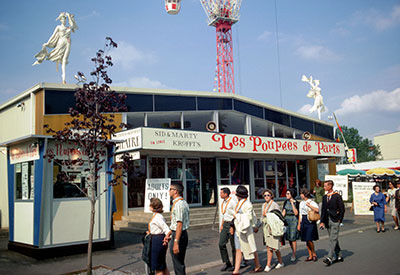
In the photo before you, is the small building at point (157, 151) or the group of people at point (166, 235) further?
the small building at point (157, 151)

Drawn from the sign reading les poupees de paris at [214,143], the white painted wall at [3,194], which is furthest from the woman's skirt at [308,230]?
the white painted wall at [3,194]

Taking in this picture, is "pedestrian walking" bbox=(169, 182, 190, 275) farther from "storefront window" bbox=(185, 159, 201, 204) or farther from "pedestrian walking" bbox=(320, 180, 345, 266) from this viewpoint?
"storefront window" bbox=(185, 159, 201, 204)

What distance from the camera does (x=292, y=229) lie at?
8.22 meters

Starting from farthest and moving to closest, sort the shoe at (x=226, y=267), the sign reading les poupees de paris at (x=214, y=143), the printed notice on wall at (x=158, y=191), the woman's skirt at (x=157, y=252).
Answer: the sign reading les poupees de paris at (x=214, y=143)
the printed notice on wall at (x=158, y=191)
the shoe at (x=226, y=267)
the woman's skirt at (x=157, y=252)

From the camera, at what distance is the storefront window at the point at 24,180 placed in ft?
31.7

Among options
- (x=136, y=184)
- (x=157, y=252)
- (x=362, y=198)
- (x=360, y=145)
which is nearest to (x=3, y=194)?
(x=136, y=184)

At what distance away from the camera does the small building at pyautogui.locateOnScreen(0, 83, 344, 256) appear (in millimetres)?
Result: 9297

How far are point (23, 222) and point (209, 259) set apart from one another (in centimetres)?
501

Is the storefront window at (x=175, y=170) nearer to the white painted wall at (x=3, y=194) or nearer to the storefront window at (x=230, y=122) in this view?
the storefront window at (x=230, y=122)

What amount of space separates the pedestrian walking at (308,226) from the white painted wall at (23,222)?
6628 mm

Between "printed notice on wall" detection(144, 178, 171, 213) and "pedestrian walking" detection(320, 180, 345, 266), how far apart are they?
3.97 m

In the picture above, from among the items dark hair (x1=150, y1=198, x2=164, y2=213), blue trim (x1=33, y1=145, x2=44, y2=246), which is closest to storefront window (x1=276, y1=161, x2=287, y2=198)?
blue trim (x1=33, y1=145, x2=44, y2=246)

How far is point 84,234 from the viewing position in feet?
31.4

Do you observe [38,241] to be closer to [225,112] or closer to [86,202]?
[86,202]
